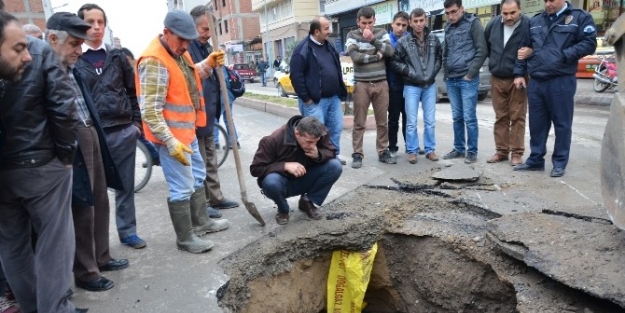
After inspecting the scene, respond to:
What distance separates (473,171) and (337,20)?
2625 centimetres

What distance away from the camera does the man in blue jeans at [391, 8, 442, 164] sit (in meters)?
5.41

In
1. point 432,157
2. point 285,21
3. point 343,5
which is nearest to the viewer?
point 432,157

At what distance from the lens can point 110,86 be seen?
341 cm

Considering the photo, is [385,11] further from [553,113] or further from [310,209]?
[310,209]

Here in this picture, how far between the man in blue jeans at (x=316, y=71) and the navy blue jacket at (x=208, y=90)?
1.10m

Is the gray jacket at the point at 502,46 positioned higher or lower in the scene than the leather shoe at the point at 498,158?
higher

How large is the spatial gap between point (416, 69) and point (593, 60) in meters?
9.59

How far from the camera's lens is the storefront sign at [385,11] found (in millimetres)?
22625

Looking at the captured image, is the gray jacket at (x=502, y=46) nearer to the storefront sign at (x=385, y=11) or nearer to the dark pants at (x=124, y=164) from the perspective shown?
the dark pants at (x=124, y=164)

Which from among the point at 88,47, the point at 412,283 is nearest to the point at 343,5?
the point at 412,283

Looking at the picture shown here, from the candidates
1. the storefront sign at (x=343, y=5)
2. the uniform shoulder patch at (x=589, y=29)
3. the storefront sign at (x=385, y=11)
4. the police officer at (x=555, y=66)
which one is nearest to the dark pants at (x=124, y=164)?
the police officer at (x=555, y=66)

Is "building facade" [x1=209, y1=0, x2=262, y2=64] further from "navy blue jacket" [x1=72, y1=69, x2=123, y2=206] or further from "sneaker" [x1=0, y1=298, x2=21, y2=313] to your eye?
"sneaker" [x1=0, y1=298, x2=21, y2=313]

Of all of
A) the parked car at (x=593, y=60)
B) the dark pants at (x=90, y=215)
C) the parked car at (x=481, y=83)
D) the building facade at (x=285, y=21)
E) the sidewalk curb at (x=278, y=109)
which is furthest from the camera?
the building facade at (x=285, y=21)

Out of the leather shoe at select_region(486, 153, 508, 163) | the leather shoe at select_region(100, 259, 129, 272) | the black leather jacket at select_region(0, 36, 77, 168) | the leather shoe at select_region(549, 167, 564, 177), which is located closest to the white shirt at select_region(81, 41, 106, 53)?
the black leather jacket at select_region(0, 36, 77, 168)
